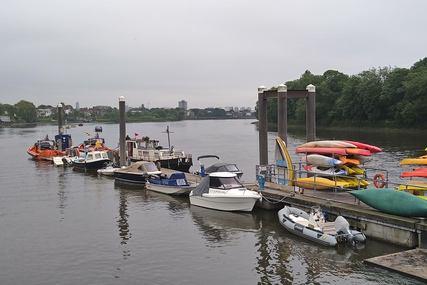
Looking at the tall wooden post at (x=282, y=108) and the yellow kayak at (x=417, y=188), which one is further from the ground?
the tall wooden post at (x=282, y=108)

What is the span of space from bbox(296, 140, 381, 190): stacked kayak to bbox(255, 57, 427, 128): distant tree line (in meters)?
62.7

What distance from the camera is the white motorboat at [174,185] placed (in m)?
29.2

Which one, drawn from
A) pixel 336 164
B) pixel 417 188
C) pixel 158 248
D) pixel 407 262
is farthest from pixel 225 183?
pixel 407 262

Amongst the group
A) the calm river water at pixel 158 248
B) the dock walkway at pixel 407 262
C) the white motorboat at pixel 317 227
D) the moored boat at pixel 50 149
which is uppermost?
the moored boat at pixel 50 149

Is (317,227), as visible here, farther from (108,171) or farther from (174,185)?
(108,171)

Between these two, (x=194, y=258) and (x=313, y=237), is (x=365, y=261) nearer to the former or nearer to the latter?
(x=313, y=237)

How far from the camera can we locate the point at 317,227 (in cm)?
1864

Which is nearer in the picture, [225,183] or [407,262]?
[407,262]

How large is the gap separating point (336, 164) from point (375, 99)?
80110mm

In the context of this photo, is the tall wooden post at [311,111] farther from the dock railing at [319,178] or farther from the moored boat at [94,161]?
the moored boat at [94,161]

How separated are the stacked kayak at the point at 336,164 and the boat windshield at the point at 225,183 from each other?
332 cm

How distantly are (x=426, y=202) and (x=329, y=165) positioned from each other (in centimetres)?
650

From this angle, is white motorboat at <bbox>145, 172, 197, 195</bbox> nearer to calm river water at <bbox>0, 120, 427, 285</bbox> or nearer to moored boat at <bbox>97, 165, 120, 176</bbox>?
calm river water at <bbox>0, 120, 427, 285</bbox>

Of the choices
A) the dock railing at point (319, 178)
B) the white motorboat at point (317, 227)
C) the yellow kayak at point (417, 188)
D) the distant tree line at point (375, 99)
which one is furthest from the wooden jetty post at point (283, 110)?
the distant tree line at point (375, 99)
